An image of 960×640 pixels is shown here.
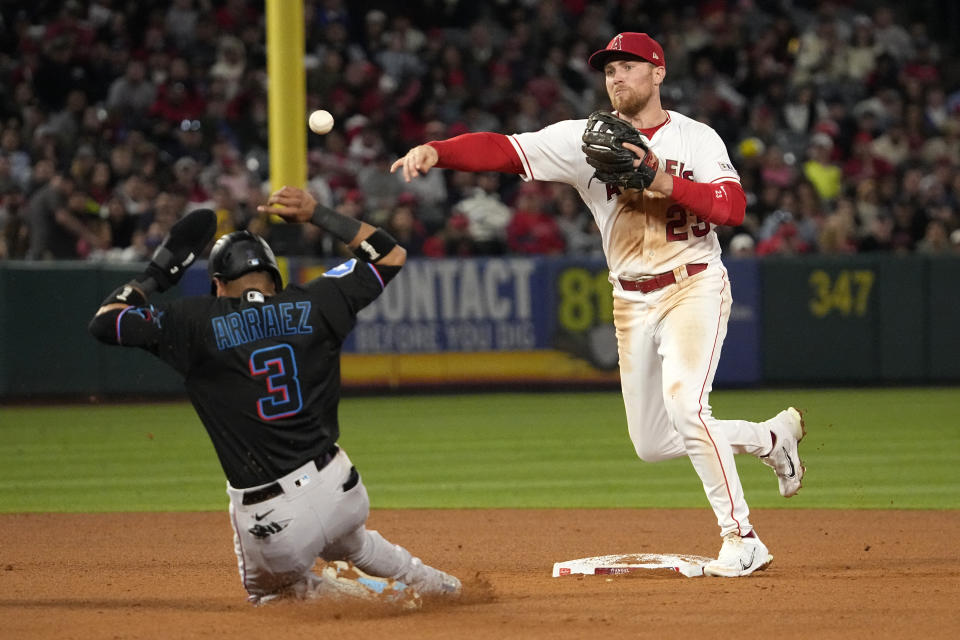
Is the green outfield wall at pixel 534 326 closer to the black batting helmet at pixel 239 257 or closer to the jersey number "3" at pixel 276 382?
the black batting helmet at pixel 239 257

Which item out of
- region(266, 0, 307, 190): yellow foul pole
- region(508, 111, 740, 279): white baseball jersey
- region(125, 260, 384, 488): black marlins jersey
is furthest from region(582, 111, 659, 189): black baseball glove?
region(266, 0, 307, 190): yellow foul pole

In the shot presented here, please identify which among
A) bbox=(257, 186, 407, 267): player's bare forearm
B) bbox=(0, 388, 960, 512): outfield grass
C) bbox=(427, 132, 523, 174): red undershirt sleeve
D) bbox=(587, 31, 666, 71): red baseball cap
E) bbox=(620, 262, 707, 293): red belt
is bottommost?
bbox=(0, 388, 960, 512): outfield grass

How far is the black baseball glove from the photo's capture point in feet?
16.4

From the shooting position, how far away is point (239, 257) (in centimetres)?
462

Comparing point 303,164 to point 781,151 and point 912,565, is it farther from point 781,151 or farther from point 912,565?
point 781,151

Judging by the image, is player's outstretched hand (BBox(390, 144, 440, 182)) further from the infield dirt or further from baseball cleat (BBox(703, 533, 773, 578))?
baseball cleat (BBox(703, 533, 773, 578))

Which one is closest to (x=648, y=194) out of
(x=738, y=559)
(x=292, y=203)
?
(x=738, y=559)

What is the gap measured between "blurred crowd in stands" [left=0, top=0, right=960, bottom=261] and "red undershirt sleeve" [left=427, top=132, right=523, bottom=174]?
7.34m

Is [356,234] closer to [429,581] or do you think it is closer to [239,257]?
[239,257]

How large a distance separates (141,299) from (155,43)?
1253 cm

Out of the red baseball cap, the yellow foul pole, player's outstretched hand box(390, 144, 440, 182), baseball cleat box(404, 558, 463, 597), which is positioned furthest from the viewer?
the yellow foul pole

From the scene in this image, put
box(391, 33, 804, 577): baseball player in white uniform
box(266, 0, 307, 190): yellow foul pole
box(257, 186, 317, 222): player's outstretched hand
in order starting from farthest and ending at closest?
box(266, 0, 307, 190): yellow foul pole, box(391, 33, 804, 577): baseball player in white uniform, box(257, 186, 317, 222): player's outstretched hand

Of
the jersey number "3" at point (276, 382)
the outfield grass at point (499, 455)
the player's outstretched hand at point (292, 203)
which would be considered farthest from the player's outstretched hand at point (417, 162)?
the outfield grass at point (499, 455)

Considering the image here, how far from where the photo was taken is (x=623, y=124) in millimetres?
5125
